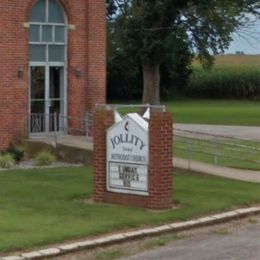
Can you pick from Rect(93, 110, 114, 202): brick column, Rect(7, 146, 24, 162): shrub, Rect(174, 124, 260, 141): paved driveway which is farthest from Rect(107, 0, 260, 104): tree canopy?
Rect(93, 110, 114, 202): brick column

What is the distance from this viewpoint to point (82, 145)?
79.1 feet

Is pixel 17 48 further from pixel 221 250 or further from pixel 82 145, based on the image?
pixel 221 250

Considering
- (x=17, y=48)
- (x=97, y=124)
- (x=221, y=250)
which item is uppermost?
(x=17, y=48)

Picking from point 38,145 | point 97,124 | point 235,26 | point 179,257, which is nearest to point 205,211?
point 97,124

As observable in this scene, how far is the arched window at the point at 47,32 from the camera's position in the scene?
26.6 m

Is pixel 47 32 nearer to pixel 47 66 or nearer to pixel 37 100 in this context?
pixel 47 66

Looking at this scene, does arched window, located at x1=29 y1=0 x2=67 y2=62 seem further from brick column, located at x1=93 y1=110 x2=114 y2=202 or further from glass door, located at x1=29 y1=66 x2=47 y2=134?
brick column, located at x1=93 y1=110 x2=114 y2=202

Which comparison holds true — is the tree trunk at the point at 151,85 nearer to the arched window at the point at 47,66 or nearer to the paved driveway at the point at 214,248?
the arched window at the point at 47,66

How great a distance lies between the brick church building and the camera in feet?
84.2

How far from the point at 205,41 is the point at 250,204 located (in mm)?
35500

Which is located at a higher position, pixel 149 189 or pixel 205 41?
pixel 205 41

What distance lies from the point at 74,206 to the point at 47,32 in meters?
13.6

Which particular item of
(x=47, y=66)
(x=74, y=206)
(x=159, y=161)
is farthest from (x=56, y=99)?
(x=159, y=161)

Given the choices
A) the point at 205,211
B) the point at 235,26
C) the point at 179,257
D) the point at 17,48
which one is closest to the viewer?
the point at 179,257
